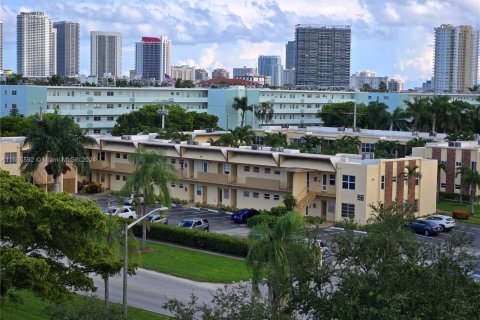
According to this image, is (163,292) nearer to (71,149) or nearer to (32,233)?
(32,233)

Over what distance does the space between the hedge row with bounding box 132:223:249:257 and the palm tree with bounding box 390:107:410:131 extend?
5781cm

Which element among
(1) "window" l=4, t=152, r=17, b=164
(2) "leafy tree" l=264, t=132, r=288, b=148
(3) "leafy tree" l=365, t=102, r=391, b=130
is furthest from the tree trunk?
(3) "leafy tree" l=365, t=102, r=391, b=130

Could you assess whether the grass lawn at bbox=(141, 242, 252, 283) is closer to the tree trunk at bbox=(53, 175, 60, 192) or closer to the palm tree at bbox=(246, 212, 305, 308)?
the palm tree at bbox=(246, 212, 305, 308)

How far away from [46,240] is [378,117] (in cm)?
8164

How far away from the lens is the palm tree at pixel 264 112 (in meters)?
110

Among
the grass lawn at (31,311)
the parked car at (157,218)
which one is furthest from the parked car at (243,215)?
the grass lawn at (31,311)

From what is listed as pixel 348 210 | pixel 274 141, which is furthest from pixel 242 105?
pixel 348 210

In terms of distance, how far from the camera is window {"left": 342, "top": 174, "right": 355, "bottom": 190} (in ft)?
176

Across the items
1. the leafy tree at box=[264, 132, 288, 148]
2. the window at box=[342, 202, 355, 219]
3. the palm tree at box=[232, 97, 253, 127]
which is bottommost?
the window at box=[342, 202, 355, 219]

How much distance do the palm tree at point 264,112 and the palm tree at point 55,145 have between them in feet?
172

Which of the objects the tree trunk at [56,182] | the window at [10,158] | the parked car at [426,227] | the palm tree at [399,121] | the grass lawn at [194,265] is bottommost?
the grass lawn at [194,265]

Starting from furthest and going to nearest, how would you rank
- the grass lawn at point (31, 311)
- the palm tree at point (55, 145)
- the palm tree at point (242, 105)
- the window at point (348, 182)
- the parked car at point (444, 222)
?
the palm tree at point (242, 105) → the palm tree at point (55, 145) → the window at point (348, 182) → the parked car at point (444, 222) → the grass lawn at point (31, 311)

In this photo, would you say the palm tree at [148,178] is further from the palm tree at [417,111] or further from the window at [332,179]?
the palm tree at [417,111]

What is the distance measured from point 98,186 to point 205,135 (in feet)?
51.7
